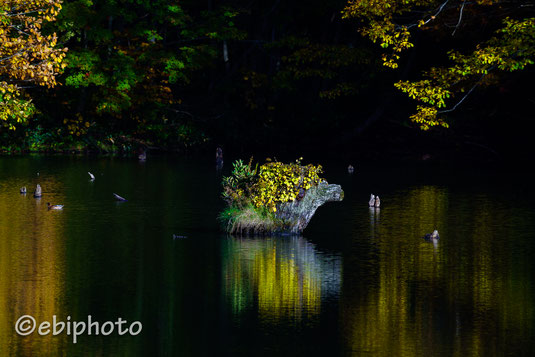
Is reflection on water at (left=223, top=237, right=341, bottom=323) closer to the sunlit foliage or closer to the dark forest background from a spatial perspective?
the sunlit foliage

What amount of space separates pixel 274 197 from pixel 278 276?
13.8ft

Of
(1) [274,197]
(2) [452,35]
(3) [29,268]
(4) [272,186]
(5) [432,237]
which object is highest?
(2) [452,35]

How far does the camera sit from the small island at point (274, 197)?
66.4ft

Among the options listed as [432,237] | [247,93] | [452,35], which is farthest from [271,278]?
[247,93]

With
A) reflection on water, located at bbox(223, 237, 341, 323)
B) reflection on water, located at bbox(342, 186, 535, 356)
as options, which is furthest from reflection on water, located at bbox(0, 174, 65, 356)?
reflection on water, located at bbox(342, 186, 535, 356)

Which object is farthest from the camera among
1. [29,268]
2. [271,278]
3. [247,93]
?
[247,93]

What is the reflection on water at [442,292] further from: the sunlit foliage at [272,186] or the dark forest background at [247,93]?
the dark forest background at [247,93]

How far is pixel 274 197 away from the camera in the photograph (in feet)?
66.2

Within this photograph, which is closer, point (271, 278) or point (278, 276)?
point (271, 278)

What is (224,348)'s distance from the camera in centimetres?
1166

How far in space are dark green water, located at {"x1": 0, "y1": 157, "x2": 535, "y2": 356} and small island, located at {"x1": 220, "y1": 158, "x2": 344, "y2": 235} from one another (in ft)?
1.76

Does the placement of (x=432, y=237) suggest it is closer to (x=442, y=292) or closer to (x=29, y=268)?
(x=442, y=292)

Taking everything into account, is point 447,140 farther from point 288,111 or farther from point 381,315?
point 381,315

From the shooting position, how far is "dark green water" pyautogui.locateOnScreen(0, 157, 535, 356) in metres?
12.0
